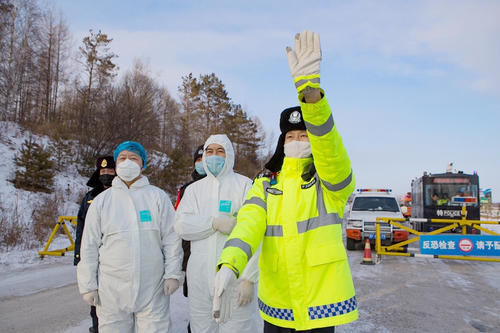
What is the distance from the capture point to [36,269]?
766cm

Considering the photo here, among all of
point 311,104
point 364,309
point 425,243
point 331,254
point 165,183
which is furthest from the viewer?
point 165,183

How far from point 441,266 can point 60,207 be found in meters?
14.7

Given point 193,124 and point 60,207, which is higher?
point 193,124

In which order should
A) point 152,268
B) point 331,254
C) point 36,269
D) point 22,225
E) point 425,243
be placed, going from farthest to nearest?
1. point 22,225
2. point 425,243
3. point 36,269
4. point 152,268
5. point 331,254

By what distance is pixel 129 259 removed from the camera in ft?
9.39

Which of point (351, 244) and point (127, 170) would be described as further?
point (351, 244)

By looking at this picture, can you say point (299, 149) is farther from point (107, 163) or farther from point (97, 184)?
point (97, 184)

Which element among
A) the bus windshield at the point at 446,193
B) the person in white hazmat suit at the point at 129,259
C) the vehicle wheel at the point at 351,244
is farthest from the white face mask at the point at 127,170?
the bus windshield at the point at 446,193

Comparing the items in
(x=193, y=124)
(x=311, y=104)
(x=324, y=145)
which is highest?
(x=193, y=124)

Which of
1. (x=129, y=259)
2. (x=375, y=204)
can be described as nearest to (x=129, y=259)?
(x=129, y=259)

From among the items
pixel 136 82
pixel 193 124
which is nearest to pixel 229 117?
pixel 193 124

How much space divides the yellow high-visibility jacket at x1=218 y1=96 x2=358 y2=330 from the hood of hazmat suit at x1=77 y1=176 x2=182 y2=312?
4.37ft

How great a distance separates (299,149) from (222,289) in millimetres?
967

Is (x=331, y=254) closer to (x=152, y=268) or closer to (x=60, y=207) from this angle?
(x=152, y=268)
